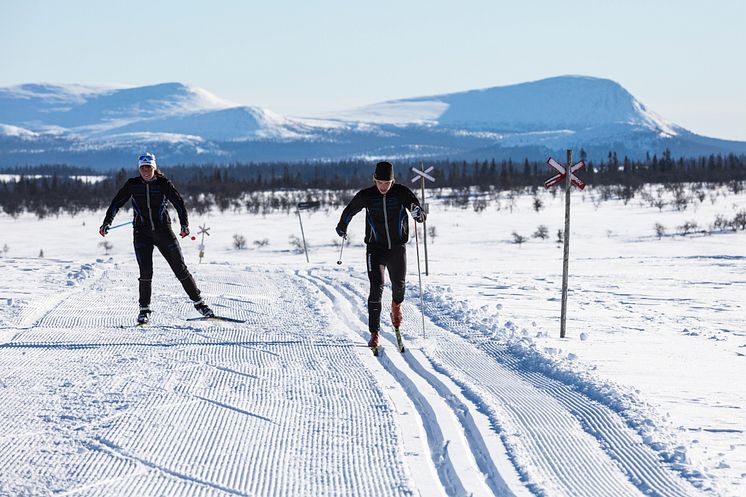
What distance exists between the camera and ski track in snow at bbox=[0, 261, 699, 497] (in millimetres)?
4402

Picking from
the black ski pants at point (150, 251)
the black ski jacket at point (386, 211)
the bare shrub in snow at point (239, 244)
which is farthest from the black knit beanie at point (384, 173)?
the bare shrub in snow at point (239, 244)

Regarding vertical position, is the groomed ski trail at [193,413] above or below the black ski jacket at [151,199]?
below

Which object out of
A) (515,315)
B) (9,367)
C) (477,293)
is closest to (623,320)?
(515,315)

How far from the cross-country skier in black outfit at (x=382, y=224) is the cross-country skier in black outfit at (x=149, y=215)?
7.39ft

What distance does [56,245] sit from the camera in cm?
3662

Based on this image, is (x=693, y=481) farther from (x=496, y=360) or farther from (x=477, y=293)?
(x=477, y=293)

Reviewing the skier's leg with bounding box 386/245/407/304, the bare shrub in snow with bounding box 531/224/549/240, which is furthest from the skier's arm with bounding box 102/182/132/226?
the bare shrub in snow with bounding box 531/224/549/240

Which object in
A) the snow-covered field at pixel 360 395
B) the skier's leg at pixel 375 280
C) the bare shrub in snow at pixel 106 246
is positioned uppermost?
the skier's leg at pixel 375 280

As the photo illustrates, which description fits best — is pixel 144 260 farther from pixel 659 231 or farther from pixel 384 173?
pixel 659 231

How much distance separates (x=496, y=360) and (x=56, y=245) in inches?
1286

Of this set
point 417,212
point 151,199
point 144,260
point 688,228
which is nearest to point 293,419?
point 417,212

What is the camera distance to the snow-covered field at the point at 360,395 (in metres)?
4.48

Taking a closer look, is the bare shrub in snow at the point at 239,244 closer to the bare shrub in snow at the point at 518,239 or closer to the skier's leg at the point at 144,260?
the bare shrub in snow at the point at 518,239

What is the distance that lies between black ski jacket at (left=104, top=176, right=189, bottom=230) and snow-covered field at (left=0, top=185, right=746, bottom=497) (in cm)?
123
